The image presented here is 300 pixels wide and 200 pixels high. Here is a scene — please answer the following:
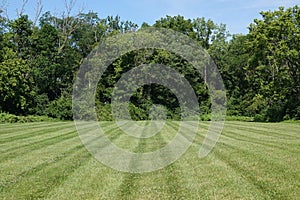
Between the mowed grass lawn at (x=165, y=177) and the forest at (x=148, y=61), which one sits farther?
the forest at (x=148, y=61)

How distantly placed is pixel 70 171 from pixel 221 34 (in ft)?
158

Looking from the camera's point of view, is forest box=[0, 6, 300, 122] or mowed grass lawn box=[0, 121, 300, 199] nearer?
mowed grass lawn box=[0, 121, 300, 199]

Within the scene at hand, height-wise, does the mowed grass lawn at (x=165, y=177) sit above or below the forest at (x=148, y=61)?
below

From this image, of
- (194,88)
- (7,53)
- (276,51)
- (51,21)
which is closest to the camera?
(276,51)

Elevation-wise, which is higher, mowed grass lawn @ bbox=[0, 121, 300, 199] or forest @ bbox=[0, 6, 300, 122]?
forest @ bbox=[0, 6, 300, 122]

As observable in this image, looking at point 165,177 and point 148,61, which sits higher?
point 148,61

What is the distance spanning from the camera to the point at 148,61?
41344 mm

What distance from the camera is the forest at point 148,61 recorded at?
32125mm

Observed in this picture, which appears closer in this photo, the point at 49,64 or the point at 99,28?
the point at 49,64

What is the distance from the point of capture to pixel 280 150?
1091 cm

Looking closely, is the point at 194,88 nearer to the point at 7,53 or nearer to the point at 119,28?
the point at 119,28

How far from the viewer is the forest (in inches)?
1265

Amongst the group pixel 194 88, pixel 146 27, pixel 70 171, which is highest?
pixel 146 27

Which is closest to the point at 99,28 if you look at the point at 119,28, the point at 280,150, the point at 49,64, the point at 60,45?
the point at 119,28
